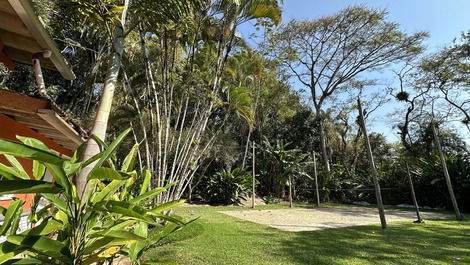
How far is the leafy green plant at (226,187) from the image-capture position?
11914mm

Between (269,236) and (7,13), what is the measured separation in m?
4.84

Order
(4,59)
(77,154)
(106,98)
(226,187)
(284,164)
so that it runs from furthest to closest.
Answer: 1. (284,164)
2. (226,187)
3. (4,59)
4. (106,98)
5. (77,154)

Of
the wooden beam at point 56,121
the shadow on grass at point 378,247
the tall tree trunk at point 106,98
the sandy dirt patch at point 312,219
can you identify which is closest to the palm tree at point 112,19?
the tall tree trunk at point 106,98

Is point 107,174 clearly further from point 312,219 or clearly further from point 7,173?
point 312,219

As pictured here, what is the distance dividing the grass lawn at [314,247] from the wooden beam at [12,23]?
→ 318 cm

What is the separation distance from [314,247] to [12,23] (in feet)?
16.0

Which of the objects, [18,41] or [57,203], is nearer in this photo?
[57,203]

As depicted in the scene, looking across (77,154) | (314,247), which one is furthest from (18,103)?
(314,247)

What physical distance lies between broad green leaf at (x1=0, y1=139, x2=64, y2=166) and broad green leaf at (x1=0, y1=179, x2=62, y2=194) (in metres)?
0.08

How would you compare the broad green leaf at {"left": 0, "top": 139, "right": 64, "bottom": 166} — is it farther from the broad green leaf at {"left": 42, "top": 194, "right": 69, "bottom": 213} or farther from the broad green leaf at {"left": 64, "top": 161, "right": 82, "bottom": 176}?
the broad green leaf at {"left": 42, "top": 194, "right": 69, "bottom": 213}

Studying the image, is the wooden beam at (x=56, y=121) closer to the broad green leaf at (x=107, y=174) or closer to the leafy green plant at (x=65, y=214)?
the leafy green plant at (x=65, y=214)

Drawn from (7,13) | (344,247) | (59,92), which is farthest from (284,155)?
(59,92)

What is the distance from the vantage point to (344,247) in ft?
12.0

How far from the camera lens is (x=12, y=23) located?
2279mm
